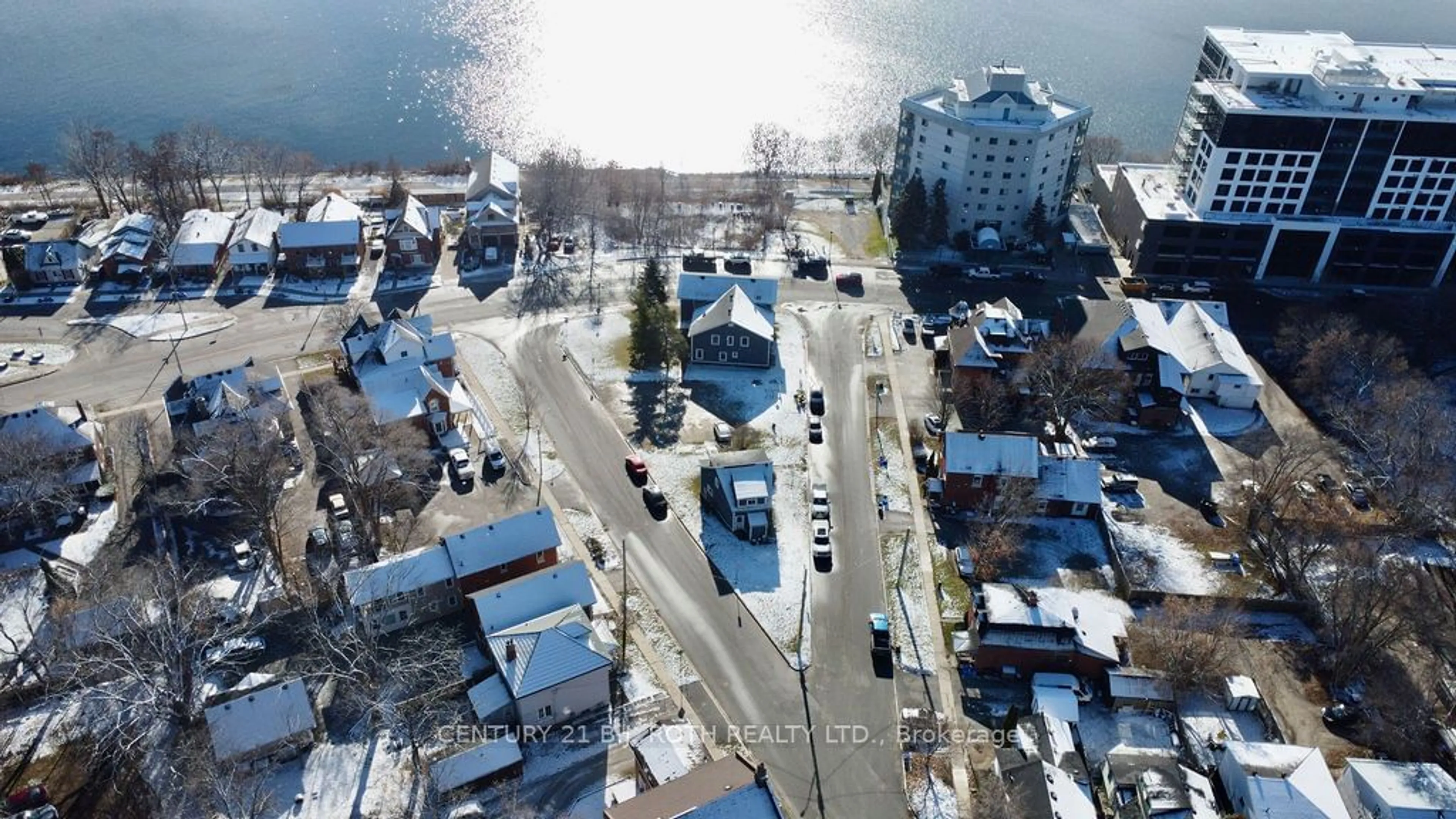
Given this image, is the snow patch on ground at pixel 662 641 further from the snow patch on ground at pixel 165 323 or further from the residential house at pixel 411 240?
the residential house at pixel 411 240

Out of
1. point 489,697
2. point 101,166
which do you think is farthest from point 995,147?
point 101,166

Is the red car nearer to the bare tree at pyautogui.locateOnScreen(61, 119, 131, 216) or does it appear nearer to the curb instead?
the curb

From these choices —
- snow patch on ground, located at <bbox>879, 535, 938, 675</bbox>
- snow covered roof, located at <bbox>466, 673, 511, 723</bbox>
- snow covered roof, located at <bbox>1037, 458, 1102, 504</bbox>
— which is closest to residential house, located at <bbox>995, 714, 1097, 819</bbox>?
snow patch on ground, located at <bbox>879, 535, 938, 675</bbox>

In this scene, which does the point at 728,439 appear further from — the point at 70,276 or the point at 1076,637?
the point at 70,276

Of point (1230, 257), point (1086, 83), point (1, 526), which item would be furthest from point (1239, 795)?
point (1086, 83)

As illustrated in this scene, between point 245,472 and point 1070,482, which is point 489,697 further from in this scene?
point 1070,482

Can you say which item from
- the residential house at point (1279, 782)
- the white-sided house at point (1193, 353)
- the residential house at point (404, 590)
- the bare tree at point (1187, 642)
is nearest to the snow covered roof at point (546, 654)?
the residential house at point (404, 590)
